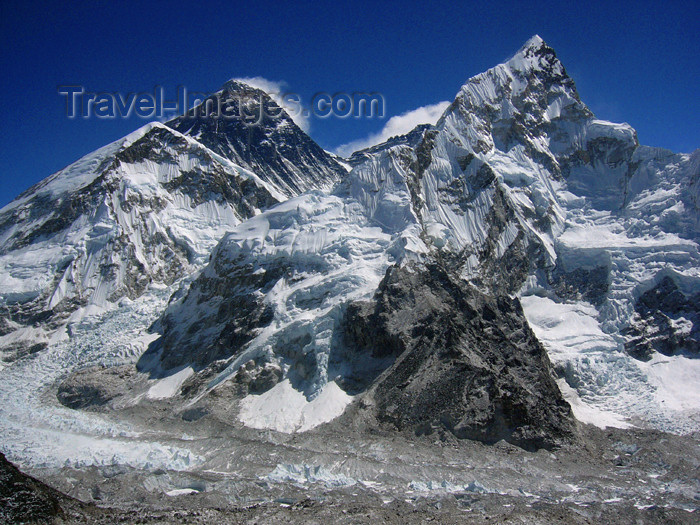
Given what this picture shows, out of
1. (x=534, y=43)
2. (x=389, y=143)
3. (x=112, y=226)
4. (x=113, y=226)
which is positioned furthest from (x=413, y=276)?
(x=389, y=143)

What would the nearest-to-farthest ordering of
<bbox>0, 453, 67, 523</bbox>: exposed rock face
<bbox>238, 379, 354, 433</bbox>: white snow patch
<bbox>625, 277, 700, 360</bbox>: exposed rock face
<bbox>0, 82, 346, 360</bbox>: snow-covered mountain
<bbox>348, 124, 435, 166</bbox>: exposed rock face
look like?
1. <bbox>0, 453, 67, 523</bbox>: exposed rock face
2. <bbox>238, 379, 354, 433</bbox>: white snow patch
3. <bbox>625, 277, 700, 360</bbox>: exposed rock face
4. <bbox>0, 82, 346, 360</bbox>: snow-covered mountain
5. <bbox>348, 124, 435, 166</bbox>: exposed rock face

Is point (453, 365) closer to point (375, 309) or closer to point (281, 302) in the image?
point (375, 309)

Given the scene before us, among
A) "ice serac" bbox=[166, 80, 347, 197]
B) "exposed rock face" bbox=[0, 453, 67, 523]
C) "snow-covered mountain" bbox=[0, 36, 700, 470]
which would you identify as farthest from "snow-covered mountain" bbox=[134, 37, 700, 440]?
"ice serac" bbox=[166, 80, 347, 197]

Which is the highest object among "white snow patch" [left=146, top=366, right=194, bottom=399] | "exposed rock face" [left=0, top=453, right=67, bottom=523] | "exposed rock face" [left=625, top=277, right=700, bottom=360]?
"exposed rock face" [left=625, top=277, right=700, bottom=360]

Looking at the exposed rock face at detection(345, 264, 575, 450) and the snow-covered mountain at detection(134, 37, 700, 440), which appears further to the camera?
the snow-covered mountain at detection(134, 37, 700, 440)

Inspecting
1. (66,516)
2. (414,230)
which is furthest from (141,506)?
(414,230)

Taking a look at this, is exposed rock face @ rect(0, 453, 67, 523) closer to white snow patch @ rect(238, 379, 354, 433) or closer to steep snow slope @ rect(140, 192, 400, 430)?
white snow patch @ rect(238, 379, 354, 433)

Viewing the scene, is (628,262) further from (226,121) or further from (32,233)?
(226,121)

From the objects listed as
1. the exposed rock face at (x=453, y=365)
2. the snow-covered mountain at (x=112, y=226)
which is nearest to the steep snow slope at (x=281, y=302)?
the exposed rock face at (x=453, y=365)
